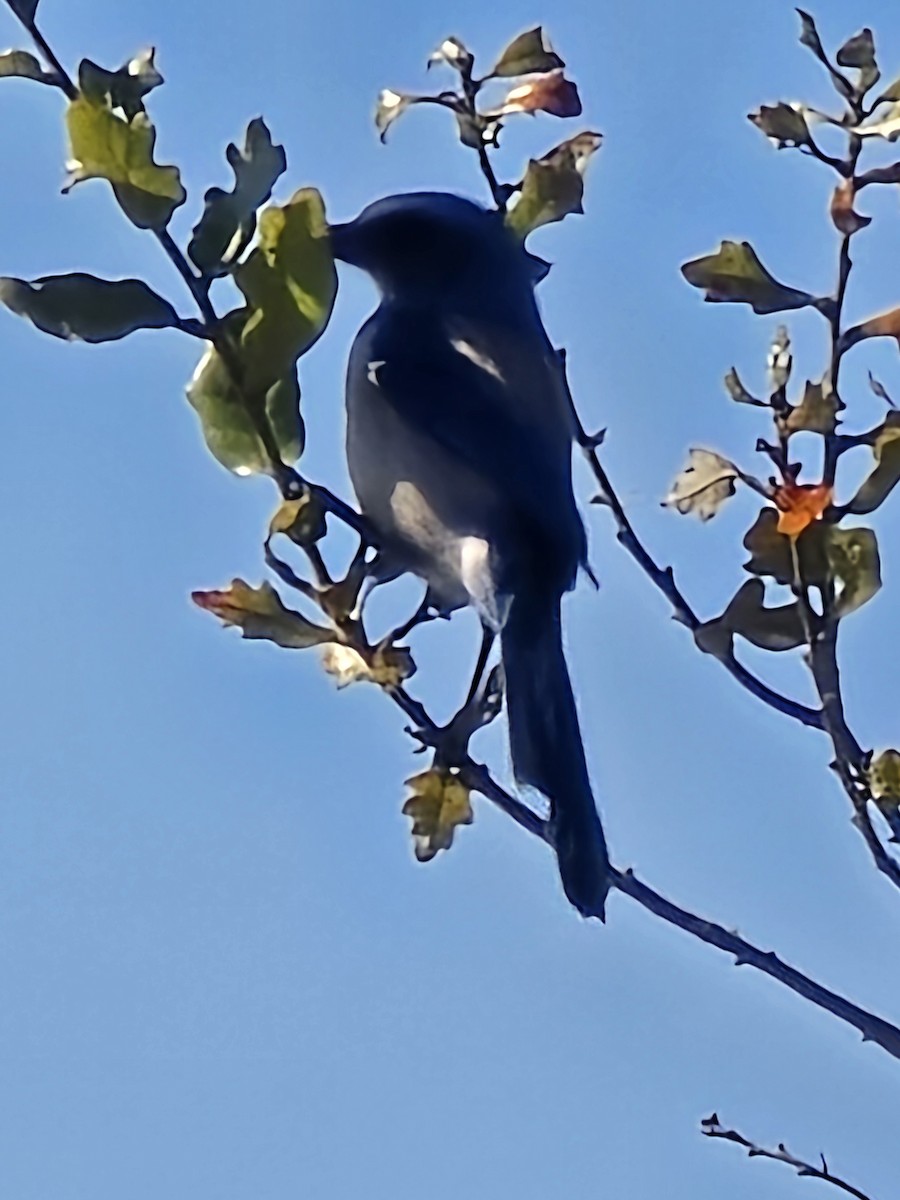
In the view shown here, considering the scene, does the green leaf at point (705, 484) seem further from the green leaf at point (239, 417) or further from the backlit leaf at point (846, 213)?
the green leaf at point (239, 417)

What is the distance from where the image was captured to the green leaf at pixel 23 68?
1715 mm

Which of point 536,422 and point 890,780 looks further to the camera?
point 536,422

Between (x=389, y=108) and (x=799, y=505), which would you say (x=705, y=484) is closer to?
(x=799, y=505)

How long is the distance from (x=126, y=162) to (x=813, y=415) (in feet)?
2.33

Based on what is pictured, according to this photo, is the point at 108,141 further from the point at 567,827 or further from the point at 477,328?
the point at 477,328

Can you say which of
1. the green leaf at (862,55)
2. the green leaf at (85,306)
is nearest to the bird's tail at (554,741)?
the green leaf at (85,306)

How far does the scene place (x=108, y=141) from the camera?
5.51 feet

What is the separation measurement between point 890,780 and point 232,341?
0.82 meters

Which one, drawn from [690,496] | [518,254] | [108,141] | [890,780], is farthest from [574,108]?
[518,254]

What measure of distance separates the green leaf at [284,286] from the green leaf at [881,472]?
0.59 metres

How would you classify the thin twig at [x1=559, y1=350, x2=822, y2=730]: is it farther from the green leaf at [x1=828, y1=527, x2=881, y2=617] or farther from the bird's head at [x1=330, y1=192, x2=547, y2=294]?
the bird's head at [x1=330, y1=192, x2=547, y2=294]

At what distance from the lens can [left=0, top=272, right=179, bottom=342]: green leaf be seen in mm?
1746

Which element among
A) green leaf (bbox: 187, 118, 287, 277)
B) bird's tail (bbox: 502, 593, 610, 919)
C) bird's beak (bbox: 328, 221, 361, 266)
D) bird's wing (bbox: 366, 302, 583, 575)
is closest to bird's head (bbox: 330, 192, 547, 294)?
bird's beak (bbox: 328, 221, 361, 266)

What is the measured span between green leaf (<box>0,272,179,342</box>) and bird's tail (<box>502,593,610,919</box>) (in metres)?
0.74
